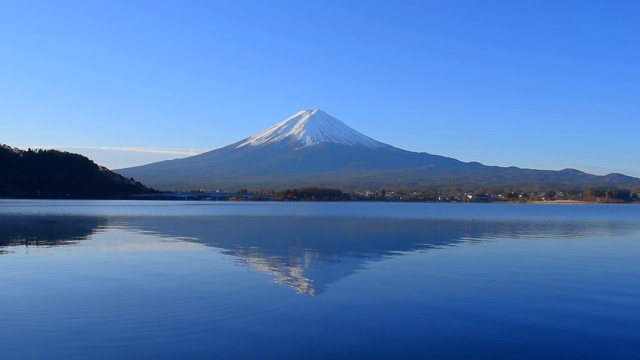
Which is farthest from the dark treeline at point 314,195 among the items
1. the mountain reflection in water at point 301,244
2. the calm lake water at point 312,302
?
the calm lake water at point 312,302

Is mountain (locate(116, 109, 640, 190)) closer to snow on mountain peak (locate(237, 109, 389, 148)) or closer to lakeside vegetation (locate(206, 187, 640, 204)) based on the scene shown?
snow on mountain peak (locate(237, 109, 389, 148))

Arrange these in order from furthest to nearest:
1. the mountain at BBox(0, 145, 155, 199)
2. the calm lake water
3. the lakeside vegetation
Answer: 1. the lakeside vegetation
2. the mountain at BBox(0, 145, 155, 199)
3. the calm lake water

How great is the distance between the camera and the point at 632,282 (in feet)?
33.9

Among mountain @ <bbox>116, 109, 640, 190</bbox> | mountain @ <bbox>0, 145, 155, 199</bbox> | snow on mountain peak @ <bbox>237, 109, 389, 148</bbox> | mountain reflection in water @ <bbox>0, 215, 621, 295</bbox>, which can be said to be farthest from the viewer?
snow on mountain peak @ <bbox>237, 109, 389, 148</bbox>

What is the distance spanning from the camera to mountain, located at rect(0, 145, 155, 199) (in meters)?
61.4

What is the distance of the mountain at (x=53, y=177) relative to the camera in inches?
2419

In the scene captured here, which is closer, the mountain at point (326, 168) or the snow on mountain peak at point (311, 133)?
the mountain at point (326, 168)

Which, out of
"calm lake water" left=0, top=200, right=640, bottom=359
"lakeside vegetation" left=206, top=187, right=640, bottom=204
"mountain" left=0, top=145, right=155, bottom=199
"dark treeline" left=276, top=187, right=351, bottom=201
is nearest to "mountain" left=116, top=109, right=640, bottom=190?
"lakeside vegetation" left=206, top=187, right=640, bottom=204

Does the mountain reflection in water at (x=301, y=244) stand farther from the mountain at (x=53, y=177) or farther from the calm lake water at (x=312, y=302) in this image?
the mountain at (x=53, y=177)

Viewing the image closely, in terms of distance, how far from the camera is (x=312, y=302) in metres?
8.12

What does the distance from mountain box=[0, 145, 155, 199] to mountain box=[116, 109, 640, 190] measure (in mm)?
32631

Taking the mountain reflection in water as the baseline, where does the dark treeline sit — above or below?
above

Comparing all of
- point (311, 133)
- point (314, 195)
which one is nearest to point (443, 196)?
point (314, 195)

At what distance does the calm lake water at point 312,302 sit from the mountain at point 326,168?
94.4 meters
